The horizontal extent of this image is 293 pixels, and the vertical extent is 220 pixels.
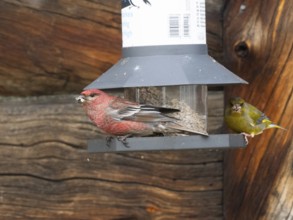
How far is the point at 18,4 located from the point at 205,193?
1485 millimetres

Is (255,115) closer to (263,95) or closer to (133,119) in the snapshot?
(263,95)

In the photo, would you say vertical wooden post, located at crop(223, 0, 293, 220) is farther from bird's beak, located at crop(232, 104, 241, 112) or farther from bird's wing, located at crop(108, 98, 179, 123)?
bird's wing, located at crop(108, 98, 179, 123)

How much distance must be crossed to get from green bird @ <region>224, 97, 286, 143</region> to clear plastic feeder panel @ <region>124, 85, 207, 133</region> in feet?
0.99

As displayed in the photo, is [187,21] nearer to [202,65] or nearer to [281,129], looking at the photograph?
[202,65]

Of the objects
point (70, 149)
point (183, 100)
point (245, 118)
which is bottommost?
point (70, 149)

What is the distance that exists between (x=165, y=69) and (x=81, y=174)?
1240mm

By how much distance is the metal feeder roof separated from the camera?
439cm

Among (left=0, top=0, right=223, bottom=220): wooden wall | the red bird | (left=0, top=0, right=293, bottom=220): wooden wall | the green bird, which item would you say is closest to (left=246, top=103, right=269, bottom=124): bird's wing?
the green bird

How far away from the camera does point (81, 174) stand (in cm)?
549

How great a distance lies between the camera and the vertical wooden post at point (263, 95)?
5078 millimetres

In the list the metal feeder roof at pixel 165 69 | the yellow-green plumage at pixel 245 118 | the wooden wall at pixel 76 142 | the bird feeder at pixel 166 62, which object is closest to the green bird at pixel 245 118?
the yellow-green plumage at pixel 245 118

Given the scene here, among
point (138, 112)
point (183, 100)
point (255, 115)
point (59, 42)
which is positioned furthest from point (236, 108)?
point (59, 42)

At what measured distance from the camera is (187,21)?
4.64m

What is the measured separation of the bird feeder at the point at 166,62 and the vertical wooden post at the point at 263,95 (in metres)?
0.49
